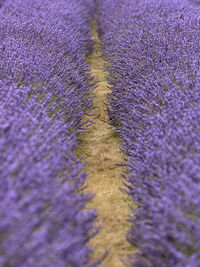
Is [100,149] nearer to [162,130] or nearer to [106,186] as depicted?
[106,186]

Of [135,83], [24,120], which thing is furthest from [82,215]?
[135,83]

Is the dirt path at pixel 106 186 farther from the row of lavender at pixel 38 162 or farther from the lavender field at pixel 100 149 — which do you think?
the row of lavender at pixel 38 162

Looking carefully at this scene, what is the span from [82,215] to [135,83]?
160 cm

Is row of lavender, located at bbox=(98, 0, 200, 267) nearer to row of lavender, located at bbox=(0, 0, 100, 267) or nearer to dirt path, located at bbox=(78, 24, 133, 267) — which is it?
dirt path, located at bbox=(78, 24, 133, 267)

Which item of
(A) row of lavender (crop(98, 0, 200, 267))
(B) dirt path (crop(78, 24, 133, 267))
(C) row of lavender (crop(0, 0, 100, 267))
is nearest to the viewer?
(C) row of lavender (crop(0, 0, 100, 267))

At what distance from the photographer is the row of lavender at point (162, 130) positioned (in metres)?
1.38

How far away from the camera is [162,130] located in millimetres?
1988

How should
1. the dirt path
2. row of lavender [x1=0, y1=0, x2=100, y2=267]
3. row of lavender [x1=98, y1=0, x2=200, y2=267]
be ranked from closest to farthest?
row of lavender [x1=0, y1=0, x2=100, y2=267] → row of lavender [x1=98, y1=0, x2=200, y2=267] → the dirt path

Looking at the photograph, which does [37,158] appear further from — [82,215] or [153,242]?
[153,242]

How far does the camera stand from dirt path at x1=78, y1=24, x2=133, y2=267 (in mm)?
1908

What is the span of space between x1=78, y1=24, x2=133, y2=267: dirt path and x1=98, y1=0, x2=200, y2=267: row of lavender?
5.6 inches

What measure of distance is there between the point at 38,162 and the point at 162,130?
2.73 feet

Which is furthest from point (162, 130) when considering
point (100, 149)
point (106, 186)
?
point (100, 149)

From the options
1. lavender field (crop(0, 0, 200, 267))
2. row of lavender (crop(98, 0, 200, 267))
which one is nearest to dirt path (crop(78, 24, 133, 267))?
lavender field (crop(0, 0, 200, 267))
